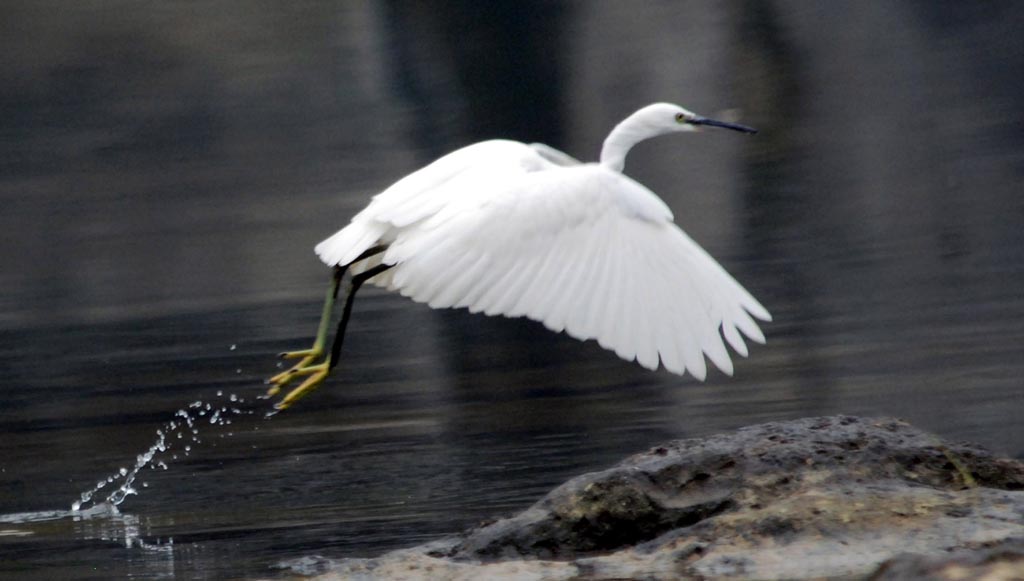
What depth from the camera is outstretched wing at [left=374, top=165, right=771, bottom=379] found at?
6.14 meters

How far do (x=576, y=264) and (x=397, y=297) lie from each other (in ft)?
23.9

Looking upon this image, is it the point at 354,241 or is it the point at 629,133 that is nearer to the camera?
the point at 354,241

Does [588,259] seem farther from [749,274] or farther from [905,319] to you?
[749,274]

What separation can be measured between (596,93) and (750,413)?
14.9m

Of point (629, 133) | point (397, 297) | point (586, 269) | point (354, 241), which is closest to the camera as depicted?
point (586, 269)

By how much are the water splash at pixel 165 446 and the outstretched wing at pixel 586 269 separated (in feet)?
→ 7.66

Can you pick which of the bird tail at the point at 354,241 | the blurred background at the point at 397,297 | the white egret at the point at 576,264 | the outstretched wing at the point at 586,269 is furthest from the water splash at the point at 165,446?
the outstretched wing at the point at 586,269

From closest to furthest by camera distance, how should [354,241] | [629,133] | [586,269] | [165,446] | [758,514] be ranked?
Answer: [758,514]
[586,269]
[354,241]
[629,133]
[165,446]

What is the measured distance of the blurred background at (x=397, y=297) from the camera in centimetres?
829

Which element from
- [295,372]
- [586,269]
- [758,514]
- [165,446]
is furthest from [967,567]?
[165,446]

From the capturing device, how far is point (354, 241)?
277 inches

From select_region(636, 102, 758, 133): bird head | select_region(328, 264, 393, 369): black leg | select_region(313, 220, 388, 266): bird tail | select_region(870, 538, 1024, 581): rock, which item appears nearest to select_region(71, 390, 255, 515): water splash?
select_region(328, 264, 393, 369): black leg

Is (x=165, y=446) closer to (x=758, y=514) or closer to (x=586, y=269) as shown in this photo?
(x=586, y=269)

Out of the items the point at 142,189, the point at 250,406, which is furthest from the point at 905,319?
the point at 142,189
